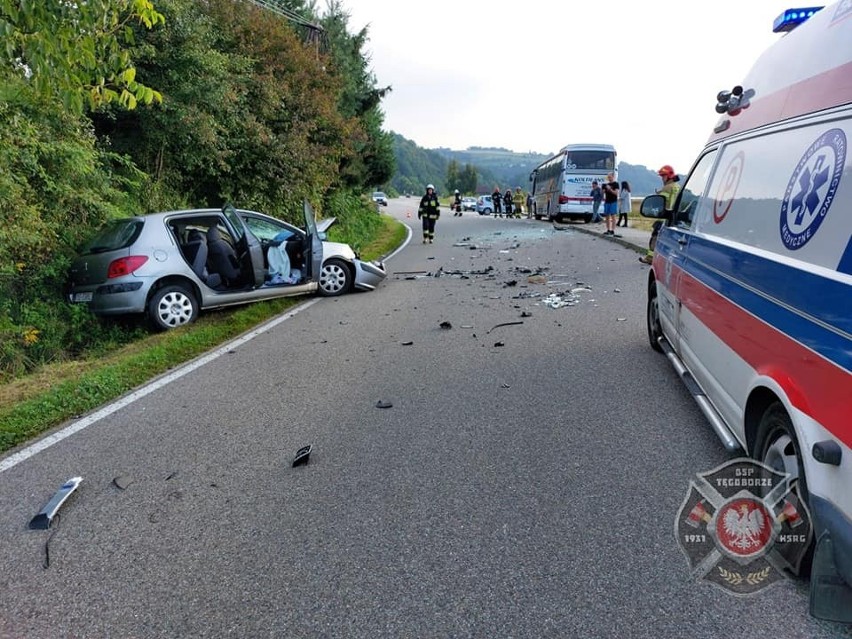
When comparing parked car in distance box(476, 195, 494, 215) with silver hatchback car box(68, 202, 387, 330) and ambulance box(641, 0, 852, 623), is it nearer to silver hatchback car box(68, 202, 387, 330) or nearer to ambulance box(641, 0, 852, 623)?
silver hatchback car box(68, 202, 387, 330)

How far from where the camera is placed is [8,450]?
13.7 feet

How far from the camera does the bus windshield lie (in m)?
27.1

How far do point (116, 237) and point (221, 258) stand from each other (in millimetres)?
1329

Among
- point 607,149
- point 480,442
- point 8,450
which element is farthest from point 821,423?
point 607,149

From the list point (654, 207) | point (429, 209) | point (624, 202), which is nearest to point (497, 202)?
point (624, 202)

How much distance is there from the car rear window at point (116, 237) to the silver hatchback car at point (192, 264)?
17 millimetres

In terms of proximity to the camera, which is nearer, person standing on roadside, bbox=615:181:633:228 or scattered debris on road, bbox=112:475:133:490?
scattered debris on road, bbox=112:475:133:490

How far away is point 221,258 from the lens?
8336 millimetres

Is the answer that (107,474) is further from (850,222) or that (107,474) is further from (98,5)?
(850,222)

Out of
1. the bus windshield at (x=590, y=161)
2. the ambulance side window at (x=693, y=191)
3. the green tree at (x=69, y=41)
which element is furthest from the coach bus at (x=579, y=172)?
the green tree at (x=69, y=41)

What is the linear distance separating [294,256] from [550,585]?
8.05 meters

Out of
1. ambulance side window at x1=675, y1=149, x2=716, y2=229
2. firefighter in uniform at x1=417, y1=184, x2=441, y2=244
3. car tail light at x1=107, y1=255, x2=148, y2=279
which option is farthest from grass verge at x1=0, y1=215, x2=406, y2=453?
firefighter in uniform at x1=417, y1=184, x2=441, y2=244

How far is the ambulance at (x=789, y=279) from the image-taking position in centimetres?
210

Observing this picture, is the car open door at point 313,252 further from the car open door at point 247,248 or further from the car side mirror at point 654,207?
the car side mirror at point 654,207
